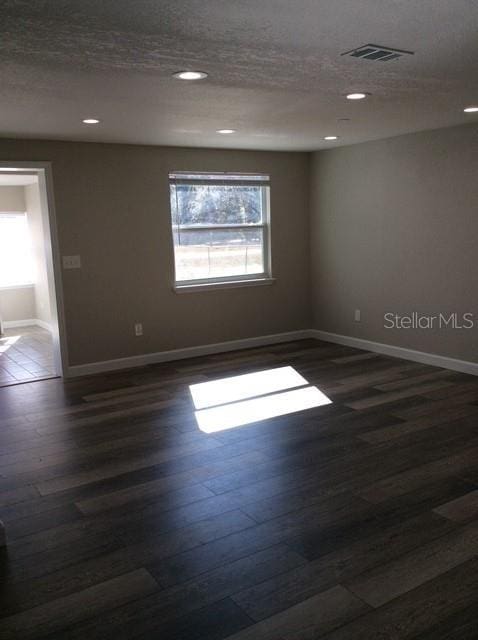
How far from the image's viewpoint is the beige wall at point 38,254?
807cm

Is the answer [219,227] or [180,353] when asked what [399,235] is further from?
[180,353]

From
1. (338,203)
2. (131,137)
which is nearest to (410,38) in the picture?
(131,137)

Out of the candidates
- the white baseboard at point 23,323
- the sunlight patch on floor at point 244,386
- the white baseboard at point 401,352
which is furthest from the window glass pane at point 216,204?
the white baseboard at point 23,323

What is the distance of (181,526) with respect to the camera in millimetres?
2773

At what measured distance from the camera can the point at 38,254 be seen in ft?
27.3

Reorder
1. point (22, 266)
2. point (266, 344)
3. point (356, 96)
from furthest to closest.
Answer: point (22, 266), point (266, 344), point (356, 96)

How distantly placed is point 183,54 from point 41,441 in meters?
2.70

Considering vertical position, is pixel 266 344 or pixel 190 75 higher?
pixel 190 75

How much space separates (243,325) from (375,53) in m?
4.22

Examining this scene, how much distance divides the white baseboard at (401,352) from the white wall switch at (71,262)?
3027mm

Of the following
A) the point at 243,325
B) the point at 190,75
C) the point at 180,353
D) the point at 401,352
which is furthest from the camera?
the point at 243,325

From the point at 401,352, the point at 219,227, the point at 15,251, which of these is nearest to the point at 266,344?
the point at 219,227

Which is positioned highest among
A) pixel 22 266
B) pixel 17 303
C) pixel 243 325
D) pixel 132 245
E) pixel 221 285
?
pixel 132 245

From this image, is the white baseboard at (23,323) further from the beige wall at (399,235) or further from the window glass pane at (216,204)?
the beige wall at (399,235)
